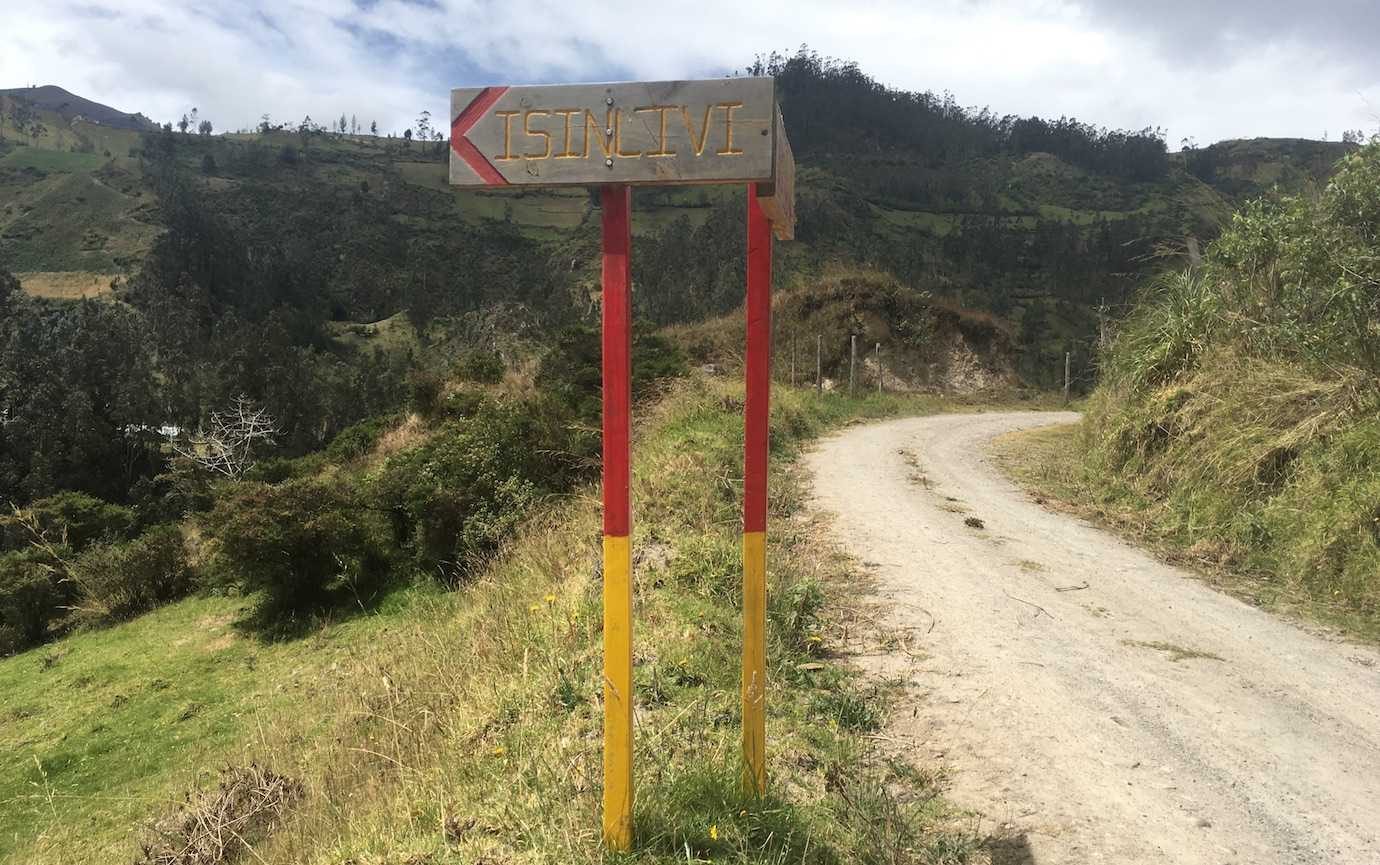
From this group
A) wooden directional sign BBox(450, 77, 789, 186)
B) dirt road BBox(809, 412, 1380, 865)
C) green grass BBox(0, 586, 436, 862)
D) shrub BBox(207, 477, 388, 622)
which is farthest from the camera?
shrub BBox(207, 477, 388, 622)

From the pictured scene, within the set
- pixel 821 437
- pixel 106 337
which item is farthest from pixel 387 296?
pixel 821 437

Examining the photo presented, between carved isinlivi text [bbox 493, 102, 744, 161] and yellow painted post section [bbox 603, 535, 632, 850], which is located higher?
carved isinlivi text [bbox 493, 102, 744, 161]

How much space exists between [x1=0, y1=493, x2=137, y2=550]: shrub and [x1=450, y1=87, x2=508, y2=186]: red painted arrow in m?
21.3

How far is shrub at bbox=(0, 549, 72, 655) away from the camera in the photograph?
15.2 meters

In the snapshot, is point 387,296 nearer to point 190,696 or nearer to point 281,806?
point 190,696

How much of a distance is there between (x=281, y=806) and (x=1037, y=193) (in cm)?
10520

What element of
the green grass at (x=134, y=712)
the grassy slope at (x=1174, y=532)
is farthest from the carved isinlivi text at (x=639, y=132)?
the green grass at (x=134, y=712)

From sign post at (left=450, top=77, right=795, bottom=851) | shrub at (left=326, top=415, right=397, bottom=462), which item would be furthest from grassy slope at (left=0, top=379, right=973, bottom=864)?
shrub at (left=326, top=415, right=397, bottom=462)

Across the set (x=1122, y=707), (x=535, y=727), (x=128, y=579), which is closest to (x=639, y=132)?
(x=535, y=727)

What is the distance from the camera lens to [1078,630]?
17.0 ft

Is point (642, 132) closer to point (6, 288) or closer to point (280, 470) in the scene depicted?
point (280, 470)

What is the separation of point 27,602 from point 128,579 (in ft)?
6.82

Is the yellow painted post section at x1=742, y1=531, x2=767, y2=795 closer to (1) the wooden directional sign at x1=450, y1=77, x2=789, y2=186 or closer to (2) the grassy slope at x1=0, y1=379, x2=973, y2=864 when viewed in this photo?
(2) the grassy slope at x1=0, y1=379, x2=973, y2=864

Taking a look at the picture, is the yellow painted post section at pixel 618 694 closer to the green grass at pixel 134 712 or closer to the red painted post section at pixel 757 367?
the red painted post section at pixel 757 367
